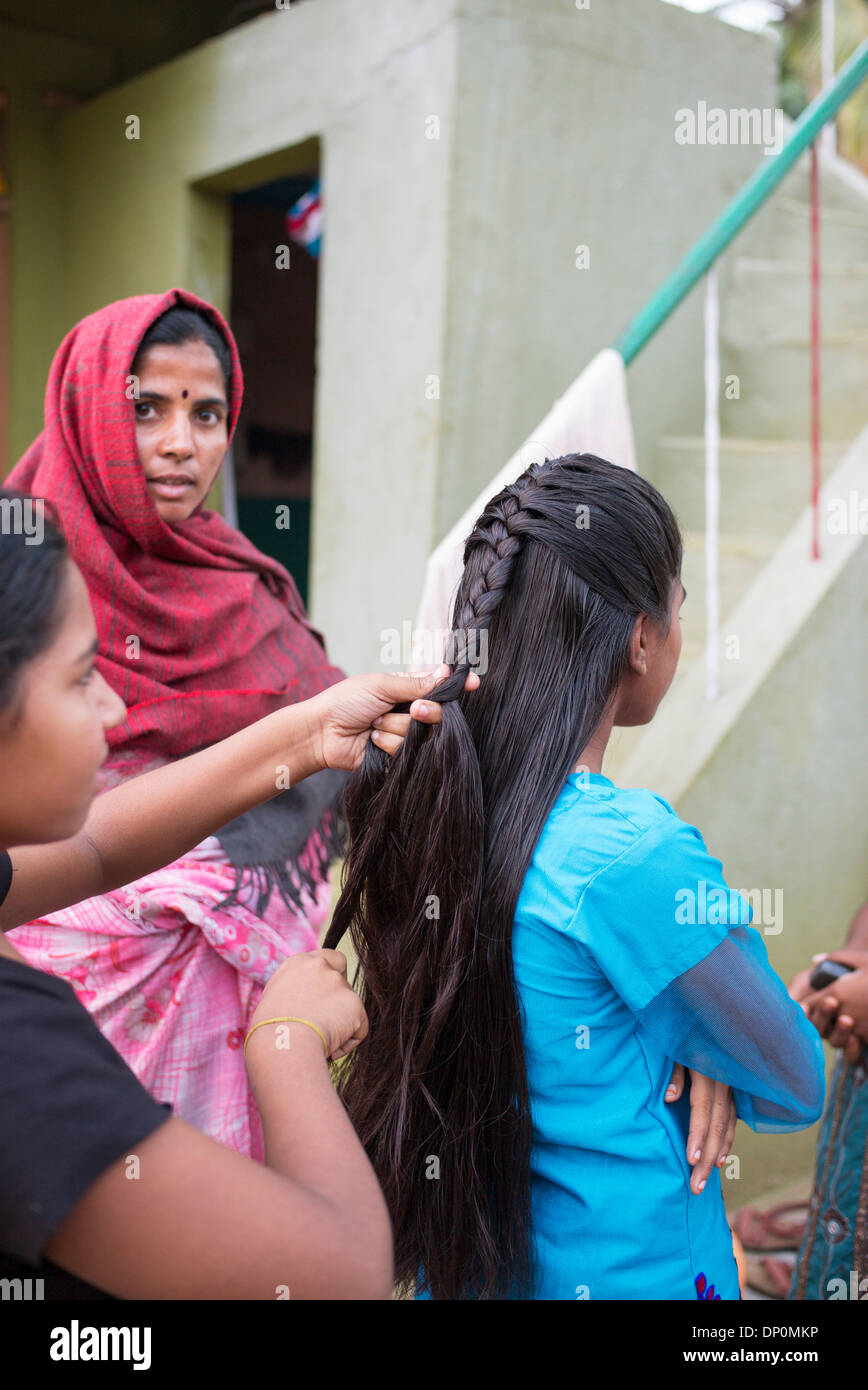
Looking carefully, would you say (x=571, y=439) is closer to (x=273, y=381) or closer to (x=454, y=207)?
(x=454, y=207)

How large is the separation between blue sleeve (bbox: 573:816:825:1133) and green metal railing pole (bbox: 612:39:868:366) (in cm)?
193

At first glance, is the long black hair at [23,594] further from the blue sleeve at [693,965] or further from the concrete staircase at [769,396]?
the concrete staircase at [769,396]

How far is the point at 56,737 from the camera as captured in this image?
3.08ft

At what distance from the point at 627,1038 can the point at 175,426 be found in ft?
3.87

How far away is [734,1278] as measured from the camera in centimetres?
→ 137

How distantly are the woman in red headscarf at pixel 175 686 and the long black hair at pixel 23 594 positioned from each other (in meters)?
0.86

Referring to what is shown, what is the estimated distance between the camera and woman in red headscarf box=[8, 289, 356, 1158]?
1.78 metres

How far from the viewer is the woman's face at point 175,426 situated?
1.88m

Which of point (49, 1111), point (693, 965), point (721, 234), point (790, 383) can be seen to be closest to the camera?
point (49, 1111)

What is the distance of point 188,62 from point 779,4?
35.4 feet

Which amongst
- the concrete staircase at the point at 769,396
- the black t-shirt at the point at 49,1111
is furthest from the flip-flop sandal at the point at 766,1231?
the black t-shirt at the point at 49,1111

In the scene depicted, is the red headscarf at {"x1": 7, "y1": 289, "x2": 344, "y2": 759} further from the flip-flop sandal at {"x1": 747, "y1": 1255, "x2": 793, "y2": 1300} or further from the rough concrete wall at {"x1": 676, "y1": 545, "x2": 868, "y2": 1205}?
the flip-flop sandal at {"x1": 747, "y1": 1255, "x2": 793, "y2": 1300}

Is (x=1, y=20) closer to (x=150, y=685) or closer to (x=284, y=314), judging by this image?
(x=284, y=314)

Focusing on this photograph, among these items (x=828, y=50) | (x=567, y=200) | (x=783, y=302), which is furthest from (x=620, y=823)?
(x=828, y=50)
